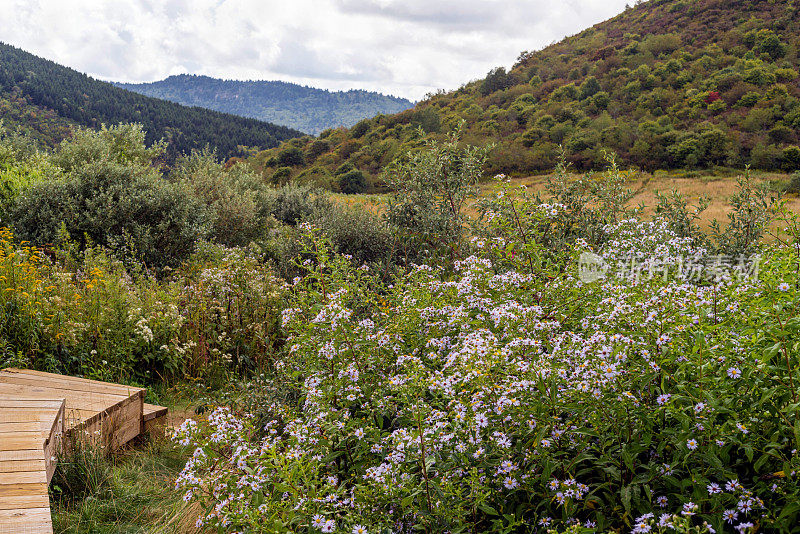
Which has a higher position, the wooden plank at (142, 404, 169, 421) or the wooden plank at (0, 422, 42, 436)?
the wooden plank at (0, 422, 42, 436)

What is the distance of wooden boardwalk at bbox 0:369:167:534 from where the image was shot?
7.80ft

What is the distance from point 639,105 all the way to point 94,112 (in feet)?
311

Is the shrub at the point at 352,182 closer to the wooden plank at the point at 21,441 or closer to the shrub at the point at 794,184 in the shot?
the shrub at the point at 794,184

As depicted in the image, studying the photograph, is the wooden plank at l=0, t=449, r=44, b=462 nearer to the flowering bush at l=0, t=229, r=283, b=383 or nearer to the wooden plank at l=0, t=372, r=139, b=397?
the wooden plank at l=0, t=372, r=139, b=397

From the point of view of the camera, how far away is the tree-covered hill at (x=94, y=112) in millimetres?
81500

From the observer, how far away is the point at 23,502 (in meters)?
2.38

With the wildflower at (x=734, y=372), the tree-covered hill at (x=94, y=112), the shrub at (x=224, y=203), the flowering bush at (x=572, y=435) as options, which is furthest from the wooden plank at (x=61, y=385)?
the tree-covered hill at (x=94, y=112)

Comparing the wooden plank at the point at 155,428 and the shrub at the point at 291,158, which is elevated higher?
the shrub at the point at 291,158

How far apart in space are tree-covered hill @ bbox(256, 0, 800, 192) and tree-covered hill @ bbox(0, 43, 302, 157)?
43357 mm

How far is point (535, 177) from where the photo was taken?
1416 inches

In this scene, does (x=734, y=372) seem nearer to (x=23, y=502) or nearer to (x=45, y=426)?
(x=23, y=502)

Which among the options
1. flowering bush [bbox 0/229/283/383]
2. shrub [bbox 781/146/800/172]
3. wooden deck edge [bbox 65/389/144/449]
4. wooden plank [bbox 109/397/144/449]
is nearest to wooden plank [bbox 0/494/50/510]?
wooden deck edge [bbox 65/389/144/449]

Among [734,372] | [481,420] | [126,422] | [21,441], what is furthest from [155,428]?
[734,372]

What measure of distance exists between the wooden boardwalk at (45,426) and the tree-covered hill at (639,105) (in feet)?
97.3
